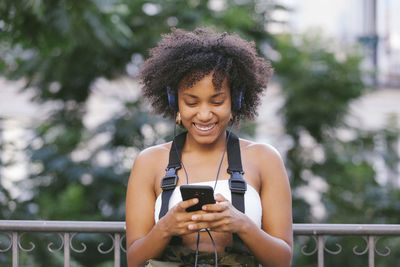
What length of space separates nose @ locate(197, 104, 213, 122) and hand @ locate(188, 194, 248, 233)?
1.13ft

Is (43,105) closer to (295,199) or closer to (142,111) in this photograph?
(142,111)

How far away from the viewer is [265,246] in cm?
207

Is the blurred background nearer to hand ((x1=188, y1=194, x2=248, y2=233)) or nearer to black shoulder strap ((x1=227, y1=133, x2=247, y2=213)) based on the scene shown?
black shoulder strap ((x1=227, y1=133, x2=247, y2=213))

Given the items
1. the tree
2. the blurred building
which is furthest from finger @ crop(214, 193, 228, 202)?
the blurred building

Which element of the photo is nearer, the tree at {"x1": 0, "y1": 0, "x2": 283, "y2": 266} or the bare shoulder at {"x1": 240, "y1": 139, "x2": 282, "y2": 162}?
the bare shoulder at {"x1": 240, "y1": 139, "x2": 282, "y2": 162}

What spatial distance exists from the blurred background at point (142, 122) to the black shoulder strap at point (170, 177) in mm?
2828

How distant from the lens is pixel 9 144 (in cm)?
577

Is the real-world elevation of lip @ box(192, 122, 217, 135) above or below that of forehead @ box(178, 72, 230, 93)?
below

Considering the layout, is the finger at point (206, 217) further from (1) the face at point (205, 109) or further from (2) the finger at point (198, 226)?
(1) the face at point (205, 109)

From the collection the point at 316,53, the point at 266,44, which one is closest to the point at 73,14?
the point at 266,44

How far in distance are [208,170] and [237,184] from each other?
0.16m

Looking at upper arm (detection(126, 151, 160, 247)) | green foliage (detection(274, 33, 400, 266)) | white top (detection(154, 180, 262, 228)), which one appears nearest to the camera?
white top (detection(154, 180, 262, 228))

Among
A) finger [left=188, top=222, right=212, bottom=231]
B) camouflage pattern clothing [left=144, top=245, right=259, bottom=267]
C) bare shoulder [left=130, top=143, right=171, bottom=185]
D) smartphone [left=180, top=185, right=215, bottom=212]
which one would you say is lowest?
camouflage pattern clothing [left=144, top=245, right=259, bottom=267]

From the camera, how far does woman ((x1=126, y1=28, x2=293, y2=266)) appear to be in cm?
210
